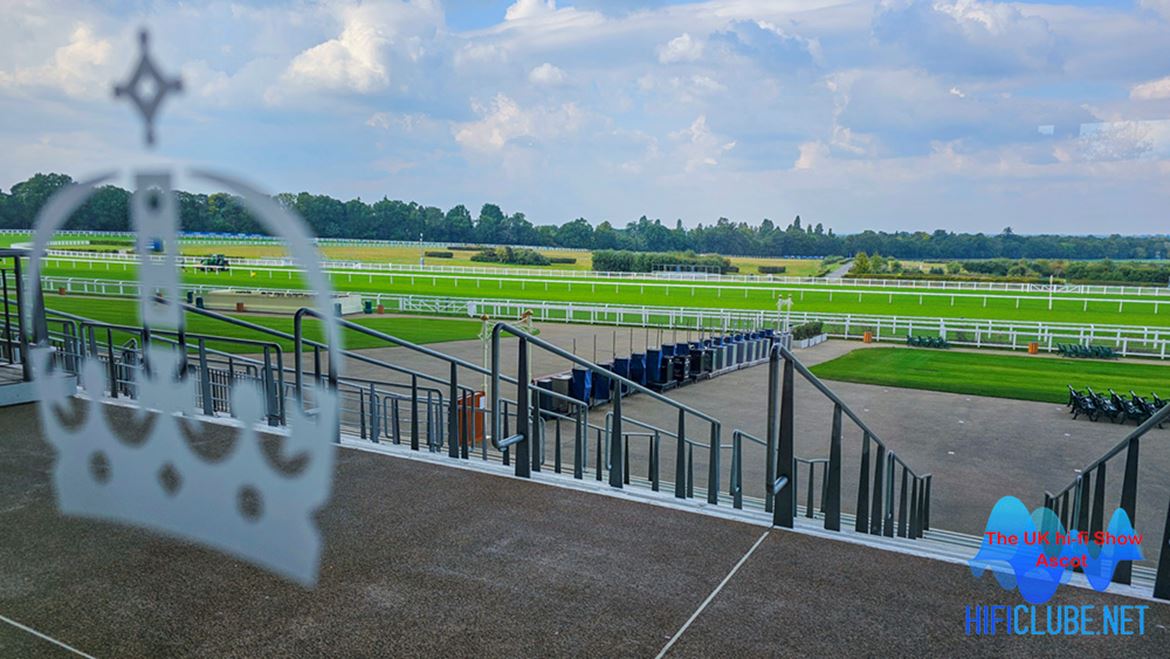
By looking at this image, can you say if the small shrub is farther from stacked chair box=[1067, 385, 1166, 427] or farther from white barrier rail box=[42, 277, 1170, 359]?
stacked chair box=[1067, 385, 1166, 427]

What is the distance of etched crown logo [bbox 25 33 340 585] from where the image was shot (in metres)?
3.90

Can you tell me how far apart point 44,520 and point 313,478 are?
1566 mm

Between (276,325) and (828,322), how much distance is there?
23995mm

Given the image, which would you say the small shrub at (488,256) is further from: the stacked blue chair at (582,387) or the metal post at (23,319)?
the metal post at (23,319)

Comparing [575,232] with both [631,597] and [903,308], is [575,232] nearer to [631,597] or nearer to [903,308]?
[903,308]

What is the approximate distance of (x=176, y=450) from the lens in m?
4.78

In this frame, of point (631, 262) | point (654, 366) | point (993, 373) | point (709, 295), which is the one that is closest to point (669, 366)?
point (654, 366)

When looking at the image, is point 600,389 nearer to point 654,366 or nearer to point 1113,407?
point 654,366

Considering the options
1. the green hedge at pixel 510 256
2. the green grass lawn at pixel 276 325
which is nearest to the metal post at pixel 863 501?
the green grass lawn at pixel 276 325

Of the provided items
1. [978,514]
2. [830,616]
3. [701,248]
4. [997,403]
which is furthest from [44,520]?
[701,248]

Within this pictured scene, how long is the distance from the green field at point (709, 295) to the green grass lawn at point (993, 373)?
19805 mm

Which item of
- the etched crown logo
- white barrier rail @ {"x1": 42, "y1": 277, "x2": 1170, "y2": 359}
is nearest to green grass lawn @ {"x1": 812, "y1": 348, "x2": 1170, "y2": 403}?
white barrier rail @ {"x1": 42, "y1": 277, "x2": 1170, "y2": 359}

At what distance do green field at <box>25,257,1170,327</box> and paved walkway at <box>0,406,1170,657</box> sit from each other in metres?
38.1

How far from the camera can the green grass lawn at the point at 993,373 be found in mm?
21000
